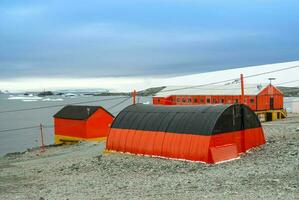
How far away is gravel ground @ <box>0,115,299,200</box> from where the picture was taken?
39.0ft

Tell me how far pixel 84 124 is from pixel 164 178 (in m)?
22.2

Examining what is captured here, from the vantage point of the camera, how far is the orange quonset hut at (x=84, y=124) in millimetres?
36125

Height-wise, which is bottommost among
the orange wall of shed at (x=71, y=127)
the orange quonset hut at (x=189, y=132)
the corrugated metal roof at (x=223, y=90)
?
the orange wall of shed at (x=71, y=127)

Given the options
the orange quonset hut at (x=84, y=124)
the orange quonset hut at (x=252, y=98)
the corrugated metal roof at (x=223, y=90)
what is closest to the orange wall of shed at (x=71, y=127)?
the orange quonset hut at (x=84, y=124)

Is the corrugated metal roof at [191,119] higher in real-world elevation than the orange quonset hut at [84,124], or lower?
higher

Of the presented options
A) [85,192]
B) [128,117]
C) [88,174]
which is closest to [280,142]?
[128,117]

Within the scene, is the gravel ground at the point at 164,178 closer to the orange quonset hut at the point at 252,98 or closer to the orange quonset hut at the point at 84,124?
the orange quonset hut at the point at 84,124

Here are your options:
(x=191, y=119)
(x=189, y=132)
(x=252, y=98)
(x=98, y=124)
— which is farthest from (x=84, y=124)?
(x=189, y=132)

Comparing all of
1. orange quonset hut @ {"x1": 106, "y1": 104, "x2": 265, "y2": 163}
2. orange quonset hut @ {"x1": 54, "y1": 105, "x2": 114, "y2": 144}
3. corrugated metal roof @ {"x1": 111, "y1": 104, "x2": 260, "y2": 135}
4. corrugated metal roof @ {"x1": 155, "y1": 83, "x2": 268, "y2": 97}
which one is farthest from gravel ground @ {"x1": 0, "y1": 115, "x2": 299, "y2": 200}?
corrugated metal roof @ {"x1": 155, "y1": 83, "x2": 268, "y2": 97}

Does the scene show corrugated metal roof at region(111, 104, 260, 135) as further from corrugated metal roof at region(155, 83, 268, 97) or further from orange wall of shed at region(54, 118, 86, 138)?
corrugated metal roof at region(155, 83, 268, 97)

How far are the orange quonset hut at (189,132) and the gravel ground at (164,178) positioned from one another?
58cm

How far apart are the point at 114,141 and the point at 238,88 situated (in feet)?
93.5

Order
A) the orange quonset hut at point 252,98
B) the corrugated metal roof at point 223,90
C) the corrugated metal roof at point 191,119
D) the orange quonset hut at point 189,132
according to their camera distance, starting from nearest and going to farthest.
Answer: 1. the orange quonset hut at point 189,132
2. the corrugated metal roof at point 191,119
3. the orange quonset hut at point 252,98
4. the corrugated metal roof at point 223,90

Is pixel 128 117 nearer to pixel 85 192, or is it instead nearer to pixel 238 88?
pixel 85 192
